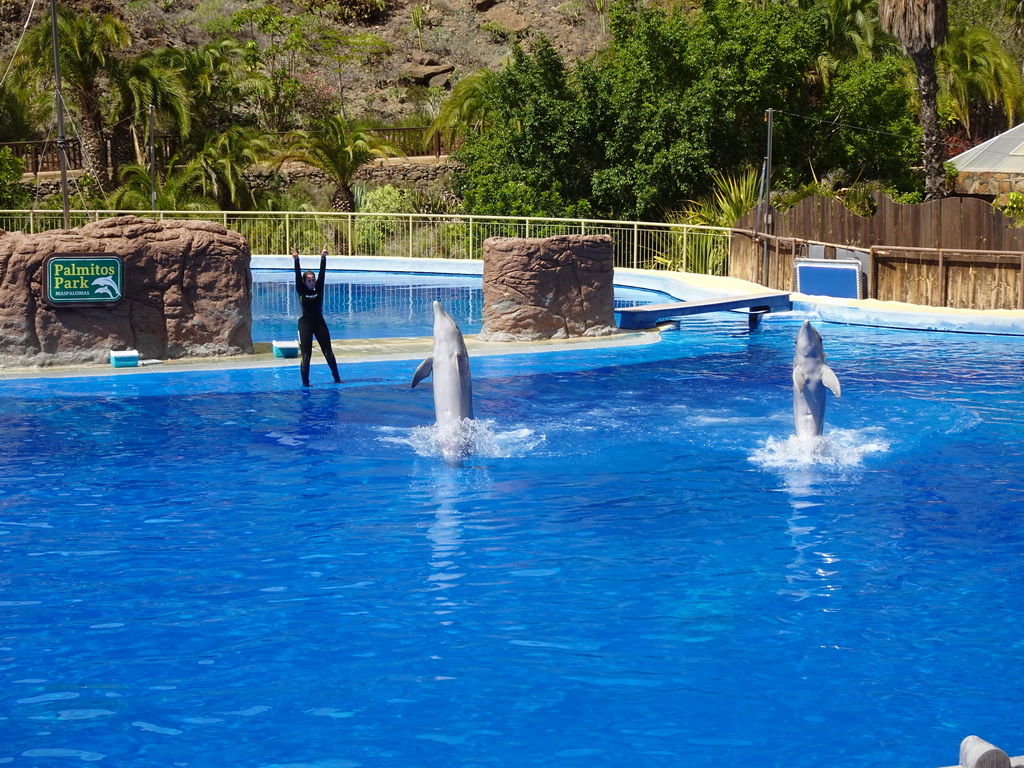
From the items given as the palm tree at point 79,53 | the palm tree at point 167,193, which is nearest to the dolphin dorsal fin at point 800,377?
the palm tree at point 167,193

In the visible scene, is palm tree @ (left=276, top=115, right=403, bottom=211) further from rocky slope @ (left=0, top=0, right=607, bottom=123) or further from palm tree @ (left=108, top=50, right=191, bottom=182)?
rocky slope @ (left=0, top=0, right=607, bottom=123)

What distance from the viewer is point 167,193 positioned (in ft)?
107

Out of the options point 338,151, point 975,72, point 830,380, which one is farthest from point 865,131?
point 830,380

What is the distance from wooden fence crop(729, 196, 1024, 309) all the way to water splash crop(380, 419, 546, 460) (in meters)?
10.5

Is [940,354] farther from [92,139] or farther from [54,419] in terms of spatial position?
[92,139]

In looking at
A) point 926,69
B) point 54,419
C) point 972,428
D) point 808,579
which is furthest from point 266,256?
point 808,579

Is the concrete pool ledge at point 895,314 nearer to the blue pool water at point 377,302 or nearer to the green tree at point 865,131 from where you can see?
the blue pool water at point 377,302

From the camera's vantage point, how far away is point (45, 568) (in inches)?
299

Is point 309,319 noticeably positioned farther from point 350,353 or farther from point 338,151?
point 338,151

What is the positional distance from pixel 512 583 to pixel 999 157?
25679 millimetres

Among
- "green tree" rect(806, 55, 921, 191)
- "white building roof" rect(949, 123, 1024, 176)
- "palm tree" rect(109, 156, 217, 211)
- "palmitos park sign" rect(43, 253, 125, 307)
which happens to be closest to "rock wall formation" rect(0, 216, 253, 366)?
"palmitos park sign" rect(43, 253, 125, 307)

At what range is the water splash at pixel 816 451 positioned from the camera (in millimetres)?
10102

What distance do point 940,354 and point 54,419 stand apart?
11141 millimetres

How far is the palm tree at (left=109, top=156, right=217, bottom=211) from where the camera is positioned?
32406 millimetres
